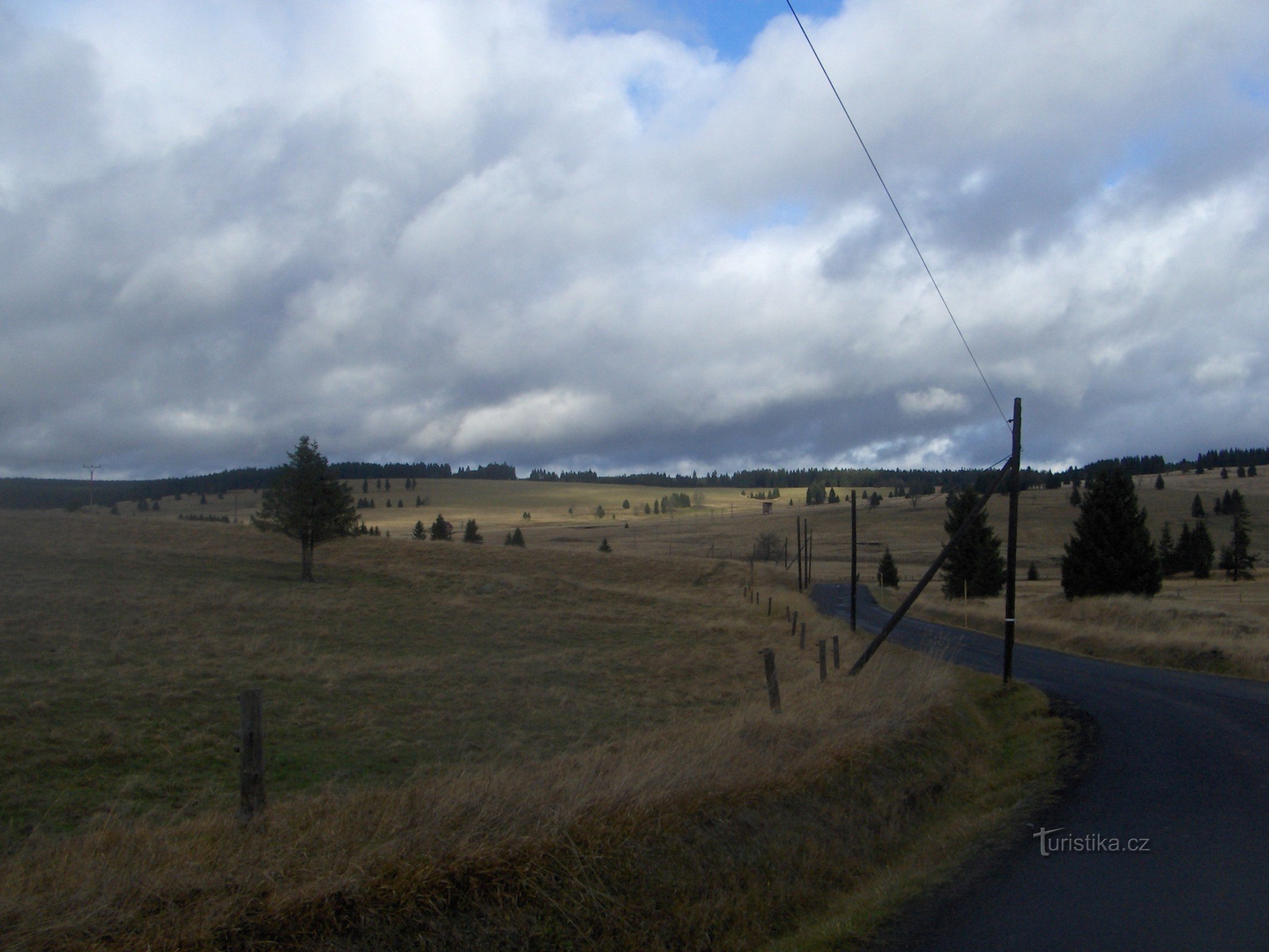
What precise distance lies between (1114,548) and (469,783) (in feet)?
168

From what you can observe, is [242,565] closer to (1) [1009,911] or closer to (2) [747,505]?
(1) [1009,911]

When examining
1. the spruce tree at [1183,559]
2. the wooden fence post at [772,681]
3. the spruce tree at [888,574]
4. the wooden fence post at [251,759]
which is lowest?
the spruce tree at [888,574]

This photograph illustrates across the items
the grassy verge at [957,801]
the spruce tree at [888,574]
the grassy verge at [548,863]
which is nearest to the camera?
the grassy verge at [548,863]

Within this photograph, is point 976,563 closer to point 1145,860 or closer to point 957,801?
point 957,801

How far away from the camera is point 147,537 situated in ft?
173

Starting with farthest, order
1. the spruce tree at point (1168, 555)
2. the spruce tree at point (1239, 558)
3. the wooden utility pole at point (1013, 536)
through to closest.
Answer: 1. the spruce tree at point (1168, 555)
2. the spruce tree at point (1239, 558)
3. the wooden utility pole at point (1013, 536)

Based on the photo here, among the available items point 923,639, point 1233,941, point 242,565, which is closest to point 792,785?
point 1233,941

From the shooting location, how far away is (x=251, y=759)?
20.8ft

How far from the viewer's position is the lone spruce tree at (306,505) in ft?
152

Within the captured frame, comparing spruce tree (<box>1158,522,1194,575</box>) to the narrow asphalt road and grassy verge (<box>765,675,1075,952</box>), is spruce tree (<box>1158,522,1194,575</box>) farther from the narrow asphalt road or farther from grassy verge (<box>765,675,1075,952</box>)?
the narrow asphalt road

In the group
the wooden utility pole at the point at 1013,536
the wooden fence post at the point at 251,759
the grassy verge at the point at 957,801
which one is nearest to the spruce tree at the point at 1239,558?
the wooden utility pole at the point at 1013,536

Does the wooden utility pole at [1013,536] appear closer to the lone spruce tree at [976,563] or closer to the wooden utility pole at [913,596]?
the wooden utility pole at [913,596]

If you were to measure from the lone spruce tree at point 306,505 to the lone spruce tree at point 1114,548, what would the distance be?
4336cm

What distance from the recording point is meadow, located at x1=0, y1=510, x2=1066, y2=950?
5.29 meters
